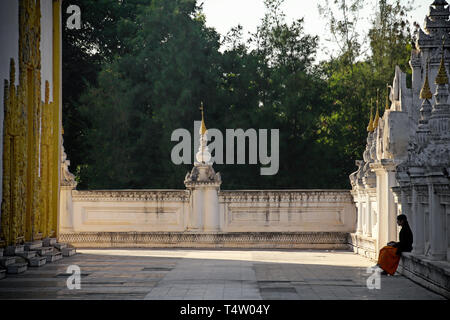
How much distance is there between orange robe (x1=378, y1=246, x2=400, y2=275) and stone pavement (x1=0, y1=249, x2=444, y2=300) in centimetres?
32

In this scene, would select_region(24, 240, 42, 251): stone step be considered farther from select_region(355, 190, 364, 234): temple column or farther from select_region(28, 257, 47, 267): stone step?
select_region(355, 190, 364, 234): temple column

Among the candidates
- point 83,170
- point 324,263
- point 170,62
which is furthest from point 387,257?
point 83,170

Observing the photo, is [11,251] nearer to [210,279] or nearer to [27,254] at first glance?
[27,254]

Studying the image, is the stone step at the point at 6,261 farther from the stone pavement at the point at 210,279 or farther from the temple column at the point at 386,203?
the temple column at the point at 386,203

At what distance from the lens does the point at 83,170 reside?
3569cm

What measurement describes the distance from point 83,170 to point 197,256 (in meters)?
16.0

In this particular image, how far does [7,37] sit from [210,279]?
6.97 metres

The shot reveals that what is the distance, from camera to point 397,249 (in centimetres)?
1514

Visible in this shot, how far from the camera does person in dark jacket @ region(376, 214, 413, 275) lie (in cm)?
1508

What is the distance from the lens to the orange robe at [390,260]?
15172 millimetres

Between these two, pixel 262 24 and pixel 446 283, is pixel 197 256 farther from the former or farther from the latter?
pixel 262 24

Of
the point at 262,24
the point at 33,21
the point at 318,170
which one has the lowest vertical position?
the point at 318,170

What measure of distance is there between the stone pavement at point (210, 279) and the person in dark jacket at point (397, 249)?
1.14 ft

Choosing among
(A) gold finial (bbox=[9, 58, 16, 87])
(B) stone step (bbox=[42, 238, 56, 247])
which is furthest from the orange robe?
(B) stone step (bbox=[42, 238, 56, 247])
